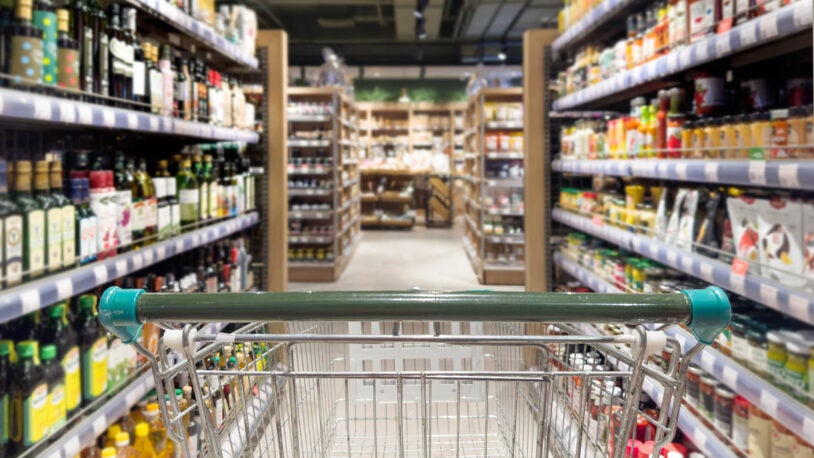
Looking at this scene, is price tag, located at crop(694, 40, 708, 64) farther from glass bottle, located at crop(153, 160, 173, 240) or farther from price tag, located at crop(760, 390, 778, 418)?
glass bottle, located at crop(153, 160, 173, 240)

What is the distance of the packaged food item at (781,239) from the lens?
1944mm

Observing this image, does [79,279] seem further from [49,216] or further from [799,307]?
[799,307]

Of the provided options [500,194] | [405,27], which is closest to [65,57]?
[500,194]

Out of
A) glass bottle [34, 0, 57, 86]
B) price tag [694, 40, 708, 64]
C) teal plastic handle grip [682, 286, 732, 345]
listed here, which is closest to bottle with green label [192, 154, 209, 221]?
glass bottle [34, 0, 57, 86]

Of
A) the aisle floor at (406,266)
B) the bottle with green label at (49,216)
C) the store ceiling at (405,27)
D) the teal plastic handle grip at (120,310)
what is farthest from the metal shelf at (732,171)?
the store ceiling at (405,27)

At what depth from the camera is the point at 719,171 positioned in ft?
7.16

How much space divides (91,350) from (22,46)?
94 centimetres

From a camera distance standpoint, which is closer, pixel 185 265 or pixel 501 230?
pixel 185 265

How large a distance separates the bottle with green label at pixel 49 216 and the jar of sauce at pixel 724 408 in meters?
2.08

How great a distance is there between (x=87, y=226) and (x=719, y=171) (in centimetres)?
198

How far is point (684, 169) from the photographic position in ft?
8.07

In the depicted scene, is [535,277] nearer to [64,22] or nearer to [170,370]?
[64,22]

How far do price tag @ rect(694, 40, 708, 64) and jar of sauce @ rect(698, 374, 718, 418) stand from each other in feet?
3.51

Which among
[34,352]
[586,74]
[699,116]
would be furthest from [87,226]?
[586,74]
